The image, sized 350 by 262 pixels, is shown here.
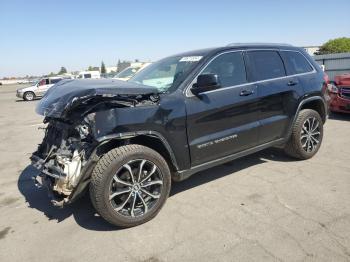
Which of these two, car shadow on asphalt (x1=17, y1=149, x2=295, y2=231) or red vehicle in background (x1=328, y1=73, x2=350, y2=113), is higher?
red vehicle in background (x1=328, y1=73, x2=350, y2=113)

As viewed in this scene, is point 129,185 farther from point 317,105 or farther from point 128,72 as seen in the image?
point 128,72

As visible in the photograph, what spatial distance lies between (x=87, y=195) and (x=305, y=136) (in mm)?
3496

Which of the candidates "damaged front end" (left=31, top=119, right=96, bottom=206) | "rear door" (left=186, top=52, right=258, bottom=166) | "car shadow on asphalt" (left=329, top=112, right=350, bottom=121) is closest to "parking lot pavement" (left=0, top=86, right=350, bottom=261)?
"damaged front end" (left=31, top=119, right=96, bottom=206)

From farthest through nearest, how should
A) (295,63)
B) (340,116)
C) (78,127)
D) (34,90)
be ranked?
(34,90), (340,116), (295,63), (78,127)

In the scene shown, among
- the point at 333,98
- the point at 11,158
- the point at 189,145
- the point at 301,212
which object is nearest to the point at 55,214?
the point at 189,145

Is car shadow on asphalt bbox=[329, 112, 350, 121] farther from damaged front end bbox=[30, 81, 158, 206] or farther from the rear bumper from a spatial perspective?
damaged front end bbox=[30, 81, 158, 206]

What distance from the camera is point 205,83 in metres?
3.83

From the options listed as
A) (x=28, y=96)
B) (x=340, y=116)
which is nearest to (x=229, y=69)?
(x=340, y=116)

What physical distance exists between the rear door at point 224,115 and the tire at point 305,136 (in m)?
0.97

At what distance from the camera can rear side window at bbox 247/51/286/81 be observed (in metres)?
4.62

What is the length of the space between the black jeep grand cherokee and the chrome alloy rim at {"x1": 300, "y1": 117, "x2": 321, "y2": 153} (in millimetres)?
404

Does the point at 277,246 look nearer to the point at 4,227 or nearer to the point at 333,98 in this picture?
the point at 4,227

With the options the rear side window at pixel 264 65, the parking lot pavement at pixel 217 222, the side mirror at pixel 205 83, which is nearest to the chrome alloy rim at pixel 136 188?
the parking lot pavement at pixel 217 222

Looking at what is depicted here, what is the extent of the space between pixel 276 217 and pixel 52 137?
2.87m
